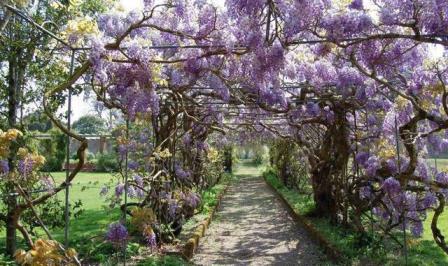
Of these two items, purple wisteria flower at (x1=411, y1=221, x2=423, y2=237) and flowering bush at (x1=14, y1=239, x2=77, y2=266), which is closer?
flowering bush at (x1=14, y1=239, x2=77, y2=266)

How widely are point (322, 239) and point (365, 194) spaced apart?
3.14 ft

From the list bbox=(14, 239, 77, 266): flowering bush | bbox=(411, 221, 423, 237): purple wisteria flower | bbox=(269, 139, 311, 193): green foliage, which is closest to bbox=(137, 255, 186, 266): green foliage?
bbox=(14, 239, 77, 266): flowering bush

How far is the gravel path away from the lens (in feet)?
22.6

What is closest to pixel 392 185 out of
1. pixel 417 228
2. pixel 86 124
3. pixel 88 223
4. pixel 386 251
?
pixel 386 251

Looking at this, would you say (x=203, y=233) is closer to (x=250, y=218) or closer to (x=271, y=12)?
(x=250, y=218)

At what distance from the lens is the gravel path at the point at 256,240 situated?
6.89m

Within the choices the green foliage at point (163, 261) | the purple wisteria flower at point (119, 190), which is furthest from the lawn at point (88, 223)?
the green foliage at point (163, 261)

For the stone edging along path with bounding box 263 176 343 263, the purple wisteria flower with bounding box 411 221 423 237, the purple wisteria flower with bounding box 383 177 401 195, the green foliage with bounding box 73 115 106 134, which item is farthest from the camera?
the green foliage with bounding box 73 115 106 134

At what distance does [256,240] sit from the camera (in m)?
8.47

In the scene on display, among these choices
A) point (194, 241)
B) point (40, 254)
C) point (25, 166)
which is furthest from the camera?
point (194, 241)

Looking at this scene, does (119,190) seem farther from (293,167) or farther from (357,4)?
(293,167)

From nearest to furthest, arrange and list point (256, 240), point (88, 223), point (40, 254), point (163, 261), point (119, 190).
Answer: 1. point (40, 254)
2. point (163, 261)
3. point (119, 190)
4. point (256, 240)
5. point (88, 223)

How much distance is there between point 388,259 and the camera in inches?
231

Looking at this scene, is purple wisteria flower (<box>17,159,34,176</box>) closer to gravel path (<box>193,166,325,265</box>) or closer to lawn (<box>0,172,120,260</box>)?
lawn (<box>0,172,120,260</box>)
